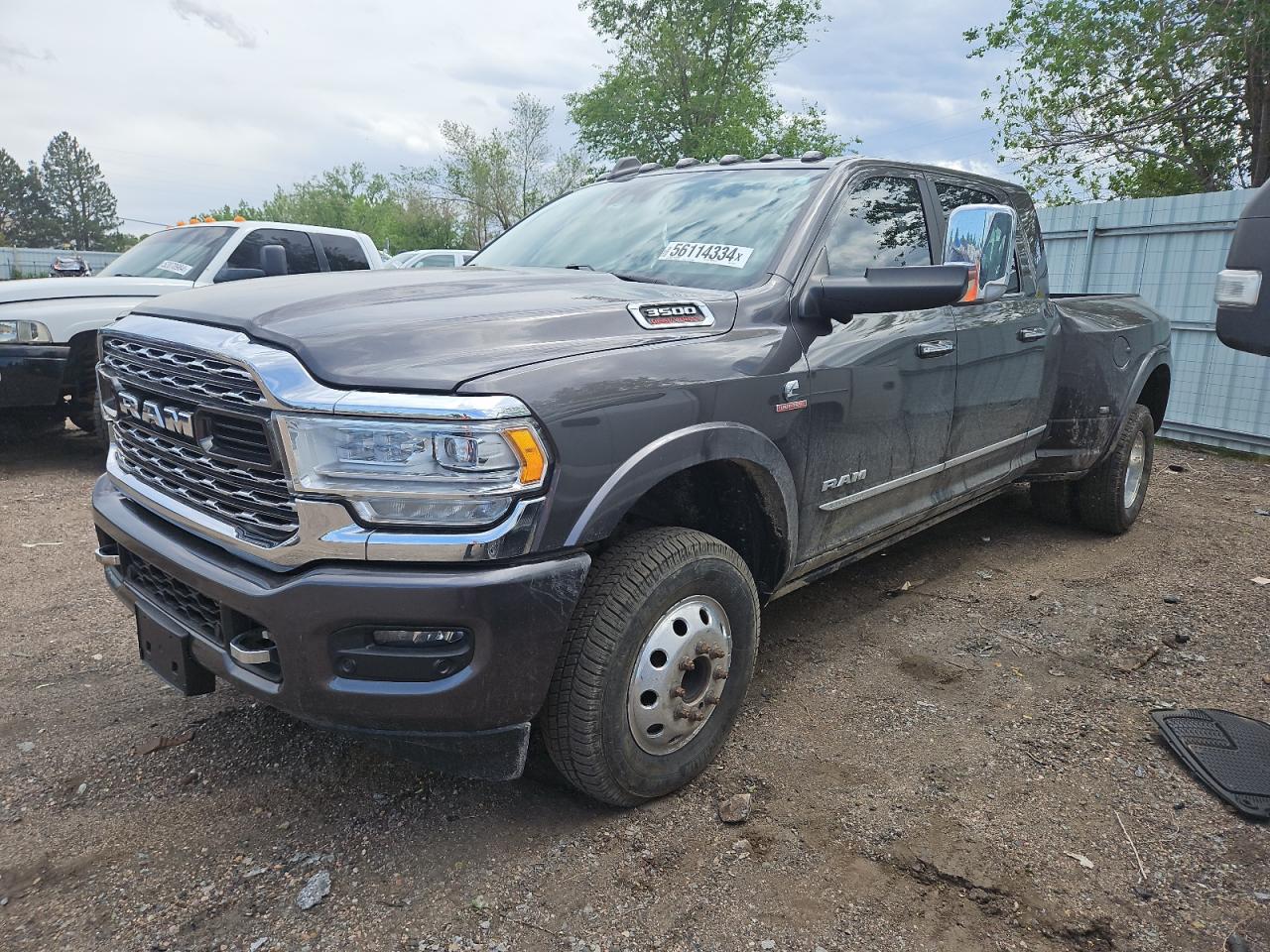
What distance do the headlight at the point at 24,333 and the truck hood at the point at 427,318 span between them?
4.24m

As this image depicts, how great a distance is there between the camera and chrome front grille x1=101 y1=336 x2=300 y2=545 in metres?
2.00

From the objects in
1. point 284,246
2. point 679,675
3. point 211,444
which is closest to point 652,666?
point 679,675

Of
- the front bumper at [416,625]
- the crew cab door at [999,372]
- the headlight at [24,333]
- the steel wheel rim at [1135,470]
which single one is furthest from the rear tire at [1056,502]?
the headlight at [24,333]

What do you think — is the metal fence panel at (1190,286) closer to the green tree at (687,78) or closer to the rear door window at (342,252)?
the rear door window at (342,252)

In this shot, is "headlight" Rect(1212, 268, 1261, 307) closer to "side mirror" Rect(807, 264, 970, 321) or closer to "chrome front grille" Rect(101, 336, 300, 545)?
"side mirror" Rect(807, 264, 970, 321)

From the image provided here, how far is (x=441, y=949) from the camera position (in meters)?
1.98

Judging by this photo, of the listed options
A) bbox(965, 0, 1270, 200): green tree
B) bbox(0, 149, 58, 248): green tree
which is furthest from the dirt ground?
bbox(0, 149, 58, 248): green tree

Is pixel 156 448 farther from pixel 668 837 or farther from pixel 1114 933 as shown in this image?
pixel 1114 933

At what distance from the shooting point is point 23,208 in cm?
7738

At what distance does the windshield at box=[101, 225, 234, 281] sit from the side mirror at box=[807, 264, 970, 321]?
19.5 feet

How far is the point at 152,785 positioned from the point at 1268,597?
4796 millimetres

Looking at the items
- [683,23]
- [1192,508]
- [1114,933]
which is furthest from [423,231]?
[1114,933]

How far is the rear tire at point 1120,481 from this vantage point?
495 centimetres

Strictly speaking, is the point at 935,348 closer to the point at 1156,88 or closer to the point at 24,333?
the point at 24,333
